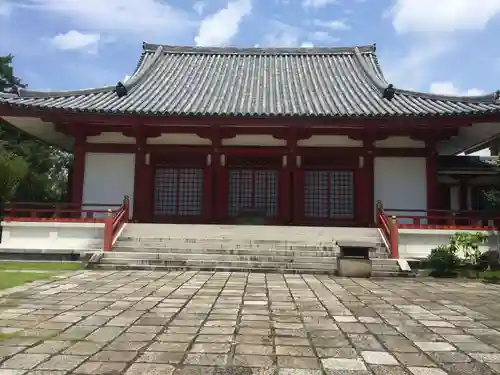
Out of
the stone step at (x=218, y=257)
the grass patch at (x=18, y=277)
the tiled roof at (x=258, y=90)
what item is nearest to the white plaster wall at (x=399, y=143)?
the tiled roof at (x=258, y=90)

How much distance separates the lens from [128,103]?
633 inches

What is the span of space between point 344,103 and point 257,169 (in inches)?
157

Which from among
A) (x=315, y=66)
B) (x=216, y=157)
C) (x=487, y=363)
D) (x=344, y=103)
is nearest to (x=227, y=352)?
(x=487, y=363)

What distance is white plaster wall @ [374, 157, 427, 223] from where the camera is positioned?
15391 millimetres

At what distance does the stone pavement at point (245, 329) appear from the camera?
365cm

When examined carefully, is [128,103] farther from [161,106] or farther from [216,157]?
[216,157]

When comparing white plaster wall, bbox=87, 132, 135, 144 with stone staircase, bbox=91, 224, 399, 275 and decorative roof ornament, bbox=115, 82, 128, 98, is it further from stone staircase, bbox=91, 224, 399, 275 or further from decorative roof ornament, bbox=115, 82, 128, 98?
stone staircase, bbox=91, 224, 399, 275

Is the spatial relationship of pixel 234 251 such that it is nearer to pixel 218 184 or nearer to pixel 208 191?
pixel 208 191

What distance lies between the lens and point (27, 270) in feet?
33.7

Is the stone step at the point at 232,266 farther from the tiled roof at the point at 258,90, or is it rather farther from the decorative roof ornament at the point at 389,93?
the decorative roof ornament at the point at 389,93

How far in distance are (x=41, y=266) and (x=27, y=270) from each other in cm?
101

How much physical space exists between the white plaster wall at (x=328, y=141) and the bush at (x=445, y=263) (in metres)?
5.67

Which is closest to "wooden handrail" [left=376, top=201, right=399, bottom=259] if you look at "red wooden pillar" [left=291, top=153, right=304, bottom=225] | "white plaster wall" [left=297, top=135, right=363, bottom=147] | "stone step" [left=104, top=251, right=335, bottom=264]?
"stone step" [left=104, top=251, right=335, bottom=264]

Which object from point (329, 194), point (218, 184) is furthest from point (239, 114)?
point (329, 194)
